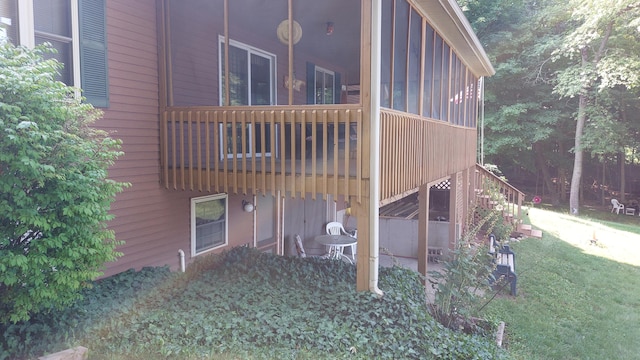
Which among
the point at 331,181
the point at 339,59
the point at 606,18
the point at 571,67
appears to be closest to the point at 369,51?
the point at 331,181

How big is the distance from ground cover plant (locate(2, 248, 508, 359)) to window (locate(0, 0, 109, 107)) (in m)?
2.06

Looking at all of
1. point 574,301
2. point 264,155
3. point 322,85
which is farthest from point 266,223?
point 574,301

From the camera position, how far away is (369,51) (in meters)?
4.20

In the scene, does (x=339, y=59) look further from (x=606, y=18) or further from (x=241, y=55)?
(x=606, y=18)

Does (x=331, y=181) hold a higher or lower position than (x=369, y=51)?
lower

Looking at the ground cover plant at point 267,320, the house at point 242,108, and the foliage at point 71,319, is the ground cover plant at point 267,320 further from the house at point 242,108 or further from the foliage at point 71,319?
the house at point 242,108

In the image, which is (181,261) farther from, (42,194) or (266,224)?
(42,194)

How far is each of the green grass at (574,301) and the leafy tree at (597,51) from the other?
6863mm

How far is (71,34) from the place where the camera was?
422cm

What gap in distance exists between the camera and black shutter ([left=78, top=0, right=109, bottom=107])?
14.0 ft

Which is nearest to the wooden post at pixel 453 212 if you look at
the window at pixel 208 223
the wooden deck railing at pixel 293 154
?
the wooden deck railing at pixel 293 154

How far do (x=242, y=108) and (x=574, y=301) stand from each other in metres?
6.40

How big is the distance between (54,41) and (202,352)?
128 inches

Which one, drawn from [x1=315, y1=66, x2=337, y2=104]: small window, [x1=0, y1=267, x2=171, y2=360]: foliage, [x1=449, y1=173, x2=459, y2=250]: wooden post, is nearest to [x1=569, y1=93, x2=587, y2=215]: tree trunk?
[x1=449, y1=173, x2=459, y2=250]: wooden post
